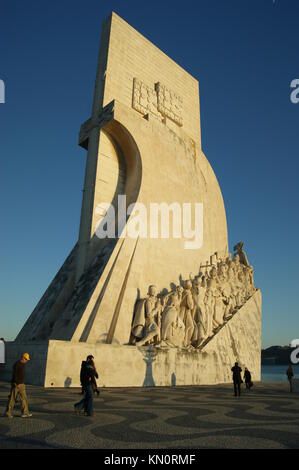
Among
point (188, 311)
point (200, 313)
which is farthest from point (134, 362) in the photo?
point (200, 313)

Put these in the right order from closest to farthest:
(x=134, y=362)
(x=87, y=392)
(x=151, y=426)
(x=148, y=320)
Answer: (x=151, y=426) < (x=87, y=392) < (x=134, y=362) < (x=148, y=320)

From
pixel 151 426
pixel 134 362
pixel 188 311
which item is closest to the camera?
pixel 151 426

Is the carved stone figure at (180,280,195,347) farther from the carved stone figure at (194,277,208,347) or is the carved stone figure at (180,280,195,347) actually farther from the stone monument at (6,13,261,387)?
the carved stone figure at (194,277,208,347)

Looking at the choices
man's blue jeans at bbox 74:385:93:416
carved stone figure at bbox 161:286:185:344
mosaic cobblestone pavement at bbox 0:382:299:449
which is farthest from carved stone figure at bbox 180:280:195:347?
man's blue jeans at bbox 74:385:93:416

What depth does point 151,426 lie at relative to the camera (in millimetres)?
3562

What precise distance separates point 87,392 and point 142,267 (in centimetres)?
648

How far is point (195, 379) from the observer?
32.4ft

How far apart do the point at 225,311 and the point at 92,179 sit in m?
5.97

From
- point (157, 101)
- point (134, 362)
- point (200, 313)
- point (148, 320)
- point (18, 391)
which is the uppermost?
point (157, 101)

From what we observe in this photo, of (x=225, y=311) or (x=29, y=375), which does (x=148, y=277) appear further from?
(x=29, y=375)

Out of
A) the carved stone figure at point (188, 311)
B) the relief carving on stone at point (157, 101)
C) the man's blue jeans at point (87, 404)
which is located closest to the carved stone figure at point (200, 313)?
the carved stone figure at point (188, 311)

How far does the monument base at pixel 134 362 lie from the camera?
23.8 feet

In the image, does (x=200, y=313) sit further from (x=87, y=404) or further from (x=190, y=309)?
(x=87, y=404)
